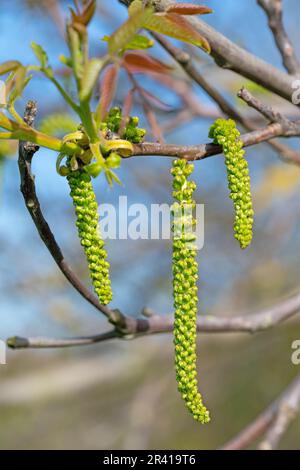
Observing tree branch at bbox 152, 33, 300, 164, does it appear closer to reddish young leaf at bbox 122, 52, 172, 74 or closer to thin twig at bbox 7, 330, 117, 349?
Result: reddish young leaf at bbox 122, 52, 172, 74

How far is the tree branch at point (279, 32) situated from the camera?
53.7 inches

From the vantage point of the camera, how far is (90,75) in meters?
0.65

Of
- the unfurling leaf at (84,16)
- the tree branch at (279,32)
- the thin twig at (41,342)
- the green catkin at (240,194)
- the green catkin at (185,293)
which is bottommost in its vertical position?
the thin twig at (41,342)

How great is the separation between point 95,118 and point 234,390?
3.58m

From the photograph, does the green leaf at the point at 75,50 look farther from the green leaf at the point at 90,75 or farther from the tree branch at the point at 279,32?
the tree branch at the point at 279,32

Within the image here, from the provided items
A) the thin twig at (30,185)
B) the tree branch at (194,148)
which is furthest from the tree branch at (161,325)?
the tree branch at (194,148)

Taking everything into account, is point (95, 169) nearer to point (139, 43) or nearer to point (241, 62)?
point (139, 43)

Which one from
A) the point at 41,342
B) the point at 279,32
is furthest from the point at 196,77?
the point at 41,342

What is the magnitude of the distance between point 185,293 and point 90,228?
142mm

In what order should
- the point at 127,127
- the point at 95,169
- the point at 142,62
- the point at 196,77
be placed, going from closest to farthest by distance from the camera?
the point at 95,169, the point at 127,127, the point at 142,62, the point at 196,77

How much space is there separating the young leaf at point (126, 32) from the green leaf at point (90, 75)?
0.12 feet

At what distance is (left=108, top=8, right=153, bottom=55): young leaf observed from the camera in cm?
67

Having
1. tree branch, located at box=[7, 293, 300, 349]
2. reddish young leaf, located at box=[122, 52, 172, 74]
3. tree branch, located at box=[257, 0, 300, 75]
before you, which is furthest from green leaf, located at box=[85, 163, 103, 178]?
tree branch, located at box=[257, 0, 300, 75]

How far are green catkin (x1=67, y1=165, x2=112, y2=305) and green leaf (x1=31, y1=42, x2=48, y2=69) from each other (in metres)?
0.15
